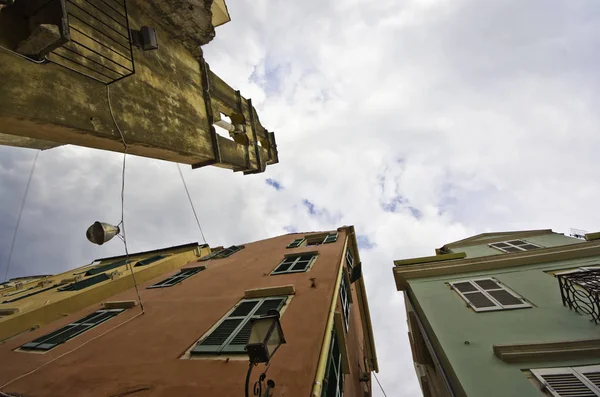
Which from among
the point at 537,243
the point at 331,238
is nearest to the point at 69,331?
the point at 331,238

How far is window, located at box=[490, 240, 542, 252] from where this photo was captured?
10.3 meters

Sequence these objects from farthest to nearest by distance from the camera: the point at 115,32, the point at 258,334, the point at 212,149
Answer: the point at 212,149 < the point at 115,32 < the point at 258,334

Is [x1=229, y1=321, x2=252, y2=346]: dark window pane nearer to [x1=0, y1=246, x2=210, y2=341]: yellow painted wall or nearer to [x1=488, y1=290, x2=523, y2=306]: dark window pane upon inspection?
[x1=488, y1=290, x2=523, y2=306]: dark window pane

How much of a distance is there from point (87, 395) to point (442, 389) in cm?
729

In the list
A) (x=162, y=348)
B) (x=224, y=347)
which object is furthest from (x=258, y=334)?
(x=162, y=348)

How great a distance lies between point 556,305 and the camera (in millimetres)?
6457

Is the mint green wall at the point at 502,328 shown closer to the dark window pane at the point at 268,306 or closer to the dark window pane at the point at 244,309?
the dark window pane at the point at 268,306

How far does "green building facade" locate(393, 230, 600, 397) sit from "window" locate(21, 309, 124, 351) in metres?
8.23

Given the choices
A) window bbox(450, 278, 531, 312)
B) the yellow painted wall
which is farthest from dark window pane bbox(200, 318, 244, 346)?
the yellow painted wall

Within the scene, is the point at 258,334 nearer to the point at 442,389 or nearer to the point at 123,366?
the point at 123,366

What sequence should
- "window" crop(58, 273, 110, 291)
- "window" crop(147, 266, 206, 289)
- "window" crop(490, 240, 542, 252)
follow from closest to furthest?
1. "window" crop(147, 266, 206, 289)
2. "window" crop(490, 240, 542, 252)
3. "window" crop(58, 273, 110, 291)

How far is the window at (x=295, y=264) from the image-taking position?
878 cm

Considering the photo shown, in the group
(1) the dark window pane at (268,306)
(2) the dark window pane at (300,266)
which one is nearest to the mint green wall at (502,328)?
(2) the dark window pane at (300,266)

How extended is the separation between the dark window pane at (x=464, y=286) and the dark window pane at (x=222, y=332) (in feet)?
18.9
